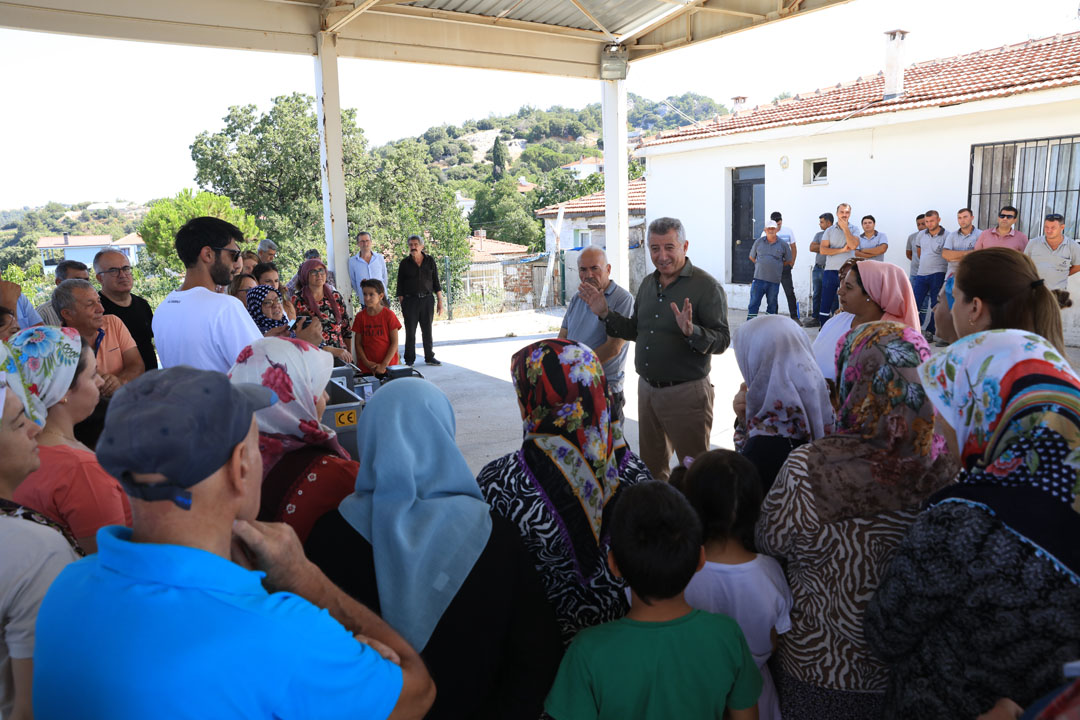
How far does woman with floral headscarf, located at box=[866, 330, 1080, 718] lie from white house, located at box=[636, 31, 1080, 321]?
10615 millimetres

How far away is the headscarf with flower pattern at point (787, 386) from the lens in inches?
92.4

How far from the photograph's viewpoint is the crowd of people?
97cm

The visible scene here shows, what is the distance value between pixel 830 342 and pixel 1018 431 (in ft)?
7.11

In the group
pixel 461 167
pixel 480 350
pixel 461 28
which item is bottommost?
pixel 480 350

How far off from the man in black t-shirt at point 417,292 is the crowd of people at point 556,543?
693 centimetres

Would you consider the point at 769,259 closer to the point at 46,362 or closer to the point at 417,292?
the point at 417,292

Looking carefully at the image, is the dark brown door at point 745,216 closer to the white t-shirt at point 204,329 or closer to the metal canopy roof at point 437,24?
the metal canopy roof at point 437,24

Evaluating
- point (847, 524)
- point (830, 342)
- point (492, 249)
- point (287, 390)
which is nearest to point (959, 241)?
point (830, 342)

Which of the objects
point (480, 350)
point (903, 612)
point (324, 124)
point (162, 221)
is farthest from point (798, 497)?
point (162, 221)

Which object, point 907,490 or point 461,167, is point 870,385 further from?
point 461,167

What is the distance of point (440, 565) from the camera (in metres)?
1.45

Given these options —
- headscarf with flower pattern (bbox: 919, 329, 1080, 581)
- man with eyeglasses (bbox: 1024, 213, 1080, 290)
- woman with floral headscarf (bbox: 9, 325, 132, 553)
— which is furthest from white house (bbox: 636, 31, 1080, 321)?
woman with floral headscarf (bbox: 9, 325, 132, 553)

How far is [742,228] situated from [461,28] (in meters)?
8.24

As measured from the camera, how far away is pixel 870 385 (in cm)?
192
